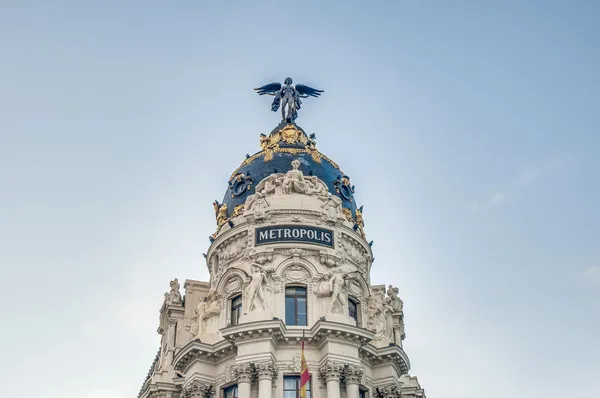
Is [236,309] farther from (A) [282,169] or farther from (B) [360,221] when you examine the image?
(B) [360,221]

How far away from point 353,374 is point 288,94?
23.2 m

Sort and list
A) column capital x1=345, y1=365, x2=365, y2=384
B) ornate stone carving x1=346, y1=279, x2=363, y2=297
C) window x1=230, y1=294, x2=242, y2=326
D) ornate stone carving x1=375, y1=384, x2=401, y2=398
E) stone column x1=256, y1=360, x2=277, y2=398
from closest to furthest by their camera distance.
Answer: stone column x1=256, y1=360, x2=277, y2=398 < column capital x1=345, y1=365, x2=365, y2=384 < ornate stone carving x1=375, y1=384, x2=401, y2=398 < window x1=230, y1=294, x2=242, y2=326 < ornate stone carving x1=346, y1=279, x2=363, y2=297

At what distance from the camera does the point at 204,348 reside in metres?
40.0

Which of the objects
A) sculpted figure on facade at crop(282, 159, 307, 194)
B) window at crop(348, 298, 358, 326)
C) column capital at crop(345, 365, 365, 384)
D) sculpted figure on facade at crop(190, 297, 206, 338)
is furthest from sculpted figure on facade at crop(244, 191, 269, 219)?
column capital at crop(345, 365, 365, 384)

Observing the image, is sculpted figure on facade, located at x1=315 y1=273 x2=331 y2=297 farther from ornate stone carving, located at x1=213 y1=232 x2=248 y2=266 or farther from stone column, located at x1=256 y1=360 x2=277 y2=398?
ornate stone carving, located at x1=213 y1=232 x2=248 y2=266

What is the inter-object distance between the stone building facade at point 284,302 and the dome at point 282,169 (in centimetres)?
9

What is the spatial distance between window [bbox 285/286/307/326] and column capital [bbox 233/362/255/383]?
3.46 metres

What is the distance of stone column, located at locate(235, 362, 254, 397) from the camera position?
37281 millimetres

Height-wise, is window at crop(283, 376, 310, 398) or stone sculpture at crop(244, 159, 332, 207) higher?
stone sculpture at crop(244, 159, 332, 207)

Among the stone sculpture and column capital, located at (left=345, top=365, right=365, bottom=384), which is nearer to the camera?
column capital, located at (left=345, top=365, right=365, bottom=384)

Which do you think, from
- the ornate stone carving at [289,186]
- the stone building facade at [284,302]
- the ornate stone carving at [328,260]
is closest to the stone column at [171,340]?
the stone building facade at [284,302]

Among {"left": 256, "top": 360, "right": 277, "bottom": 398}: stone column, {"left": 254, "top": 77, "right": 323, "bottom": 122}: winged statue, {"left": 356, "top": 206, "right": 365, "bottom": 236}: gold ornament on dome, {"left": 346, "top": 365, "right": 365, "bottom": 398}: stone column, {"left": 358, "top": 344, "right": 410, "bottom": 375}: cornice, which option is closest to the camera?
{"left": 256, "top": 360, "right": 277, "bottom": 398}: stone column

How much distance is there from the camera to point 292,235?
138ft

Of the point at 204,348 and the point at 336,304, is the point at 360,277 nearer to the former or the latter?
the point at 336,304
